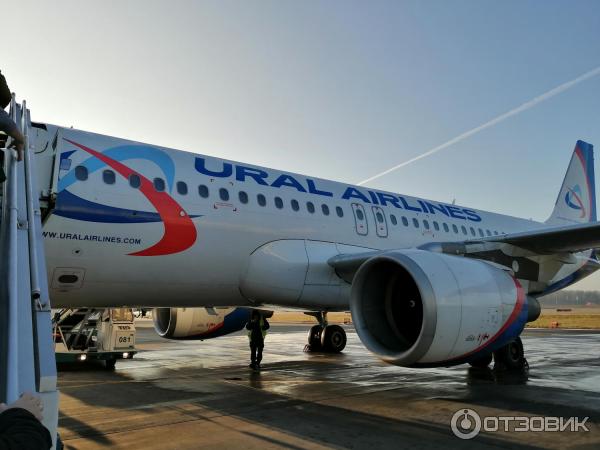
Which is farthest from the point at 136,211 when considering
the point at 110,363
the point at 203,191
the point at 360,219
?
the point at 110,363

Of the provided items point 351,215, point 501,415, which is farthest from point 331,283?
point 501,415

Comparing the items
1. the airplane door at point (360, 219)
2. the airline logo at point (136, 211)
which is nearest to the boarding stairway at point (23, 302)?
the airline logo at point (136, 211)

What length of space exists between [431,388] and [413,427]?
276 cm

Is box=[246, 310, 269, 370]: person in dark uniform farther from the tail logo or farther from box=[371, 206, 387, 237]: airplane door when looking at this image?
the tail logo

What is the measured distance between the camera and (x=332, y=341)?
1500 cm

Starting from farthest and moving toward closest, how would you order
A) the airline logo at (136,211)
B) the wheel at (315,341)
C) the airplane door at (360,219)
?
the wheel at (315,341), the airplane door at (360,219), the airline logo at (136,211)

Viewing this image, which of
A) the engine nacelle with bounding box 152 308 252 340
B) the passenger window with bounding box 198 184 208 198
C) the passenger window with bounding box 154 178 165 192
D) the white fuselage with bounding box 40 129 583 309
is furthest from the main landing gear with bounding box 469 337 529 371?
the passenger window with bounding box 154 178 165 192

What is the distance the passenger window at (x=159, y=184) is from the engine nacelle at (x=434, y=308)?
3.12 meters

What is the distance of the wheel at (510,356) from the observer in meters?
10.4

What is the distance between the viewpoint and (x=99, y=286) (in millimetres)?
7109

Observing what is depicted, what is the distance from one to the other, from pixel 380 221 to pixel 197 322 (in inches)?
188

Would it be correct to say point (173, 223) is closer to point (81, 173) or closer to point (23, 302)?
point (81, 173)

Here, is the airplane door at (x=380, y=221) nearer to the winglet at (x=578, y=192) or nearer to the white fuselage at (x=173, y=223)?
the white fuselage at (x=173, y=223)

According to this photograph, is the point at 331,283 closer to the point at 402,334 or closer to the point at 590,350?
the point at 402,334
